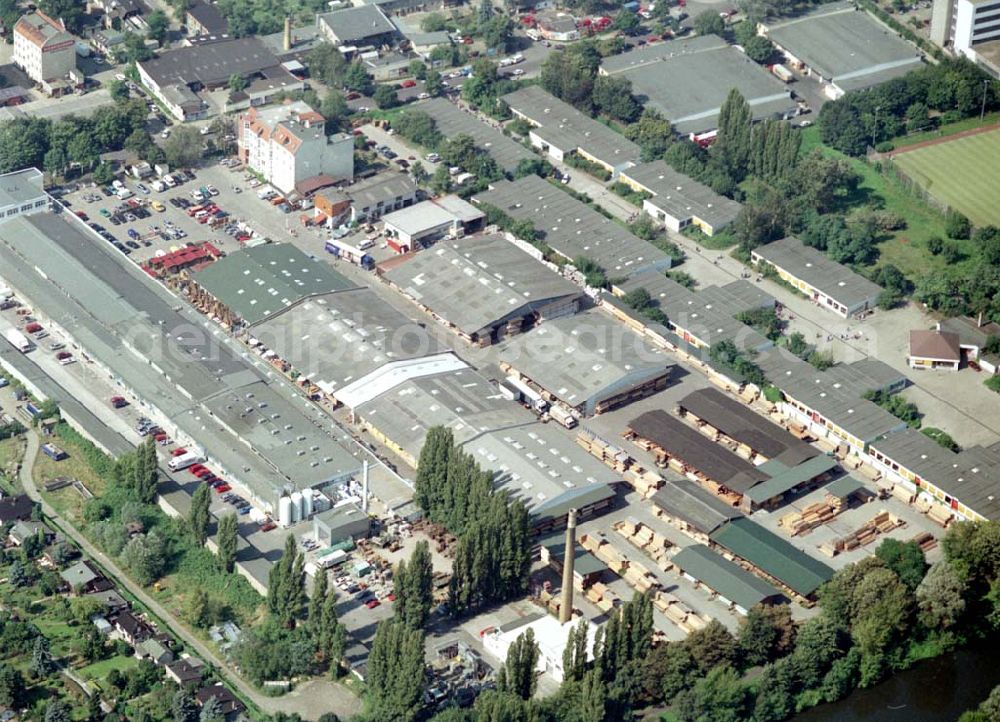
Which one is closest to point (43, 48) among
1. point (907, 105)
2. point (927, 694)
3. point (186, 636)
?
point (186, 636)

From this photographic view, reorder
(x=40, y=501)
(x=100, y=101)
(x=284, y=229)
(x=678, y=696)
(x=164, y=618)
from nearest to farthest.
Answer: (x=678, y=696), (x=164, y=618), (x=40, y=501), (x=284, y=229), (x=100, y=101)

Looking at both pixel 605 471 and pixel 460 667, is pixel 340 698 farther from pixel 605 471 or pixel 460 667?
pixel 605 471

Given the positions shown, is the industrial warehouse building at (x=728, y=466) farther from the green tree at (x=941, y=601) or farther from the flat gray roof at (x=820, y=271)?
the flat gray roof at (x=820, y=271)

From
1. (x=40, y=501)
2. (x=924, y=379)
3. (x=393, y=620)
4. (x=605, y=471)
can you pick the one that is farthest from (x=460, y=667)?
(x=924, y=379)

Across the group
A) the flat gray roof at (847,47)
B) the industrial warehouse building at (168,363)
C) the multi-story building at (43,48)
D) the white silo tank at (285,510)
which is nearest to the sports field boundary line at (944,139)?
the flat gray roof at (847,47)

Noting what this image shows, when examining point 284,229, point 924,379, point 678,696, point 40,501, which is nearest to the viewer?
point 678,696

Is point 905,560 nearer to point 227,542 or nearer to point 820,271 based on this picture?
point 820,271

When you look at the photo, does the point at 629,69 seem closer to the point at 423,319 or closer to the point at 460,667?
the point at 423,319

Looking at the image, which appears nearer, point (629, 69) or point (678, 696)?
point (678, 696)
